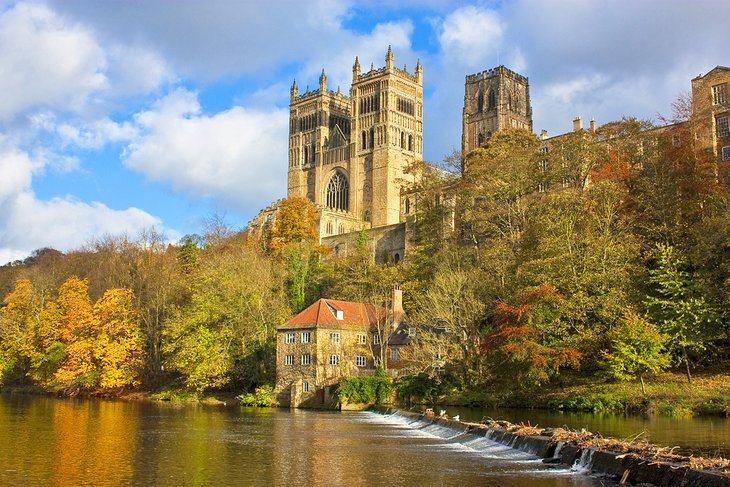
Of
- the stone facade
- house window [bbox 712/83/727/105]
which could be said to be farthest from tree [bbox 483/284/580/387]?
house window [bbox 712/83/727/105]

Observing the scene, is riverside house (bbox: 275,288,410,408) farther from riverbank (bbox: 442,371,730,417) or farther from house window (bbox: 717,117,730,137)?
house window (bbox: 717,117,730,137)

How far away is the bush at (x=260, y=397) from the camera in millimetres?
51438

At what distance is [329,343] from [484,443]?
2486 centimetres

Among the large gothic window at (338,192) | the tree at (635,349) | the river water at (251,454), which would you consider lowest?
the river water at (251,454)

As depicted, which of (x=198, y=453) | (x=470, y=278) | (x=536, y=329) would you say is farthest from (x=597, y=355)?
(x=198, y=453)

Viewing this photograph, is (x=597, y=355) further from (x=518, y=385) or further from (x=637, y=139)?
(x=637, y=139)

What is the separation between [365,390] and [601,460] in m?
27.3

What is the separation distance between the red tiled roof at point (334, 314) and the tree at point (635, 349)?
17.8 m

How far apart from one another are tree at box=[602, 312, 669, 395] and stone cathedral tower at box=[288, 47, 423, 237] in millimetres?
67720

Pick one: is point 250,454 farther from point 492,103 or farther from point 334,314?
point 492,103

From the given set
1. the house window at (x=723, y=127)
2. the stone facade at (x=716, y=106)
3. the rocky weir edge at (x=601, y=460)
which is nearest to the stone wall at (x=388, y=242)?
the stone facade at (x=716, y=106)

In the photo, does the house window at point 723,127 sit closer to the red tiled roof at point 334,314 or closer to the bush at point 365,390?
the red tiled roof at point 334,314

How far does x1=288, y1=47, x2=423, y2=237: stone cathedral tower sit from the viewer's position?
372ft

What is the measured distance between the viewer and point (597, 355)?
42.8 metres
